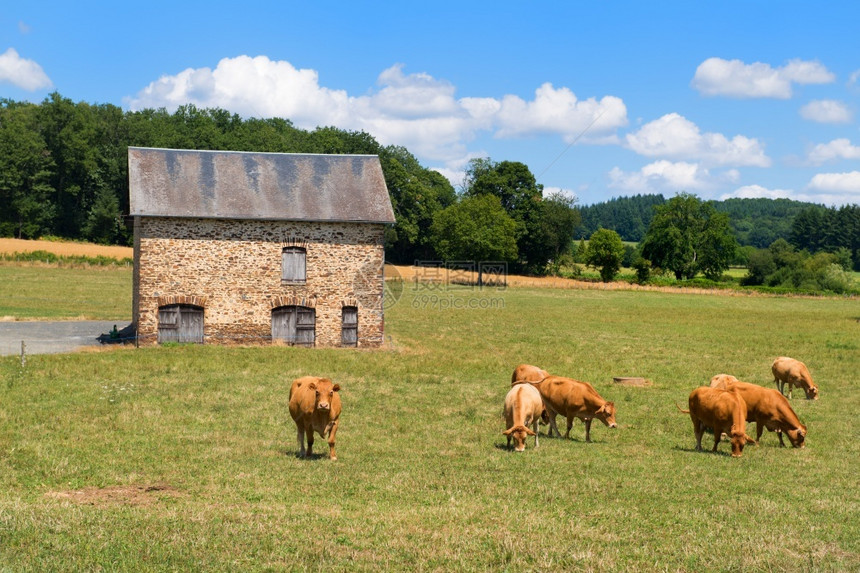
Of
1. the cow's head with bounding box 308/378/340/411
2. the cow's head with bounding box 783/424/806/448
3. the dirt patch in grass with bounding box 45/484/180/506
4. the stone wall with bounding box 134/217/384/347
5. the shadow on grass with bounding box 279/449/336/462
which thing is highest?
the stone wall with bounding box 134/217/384/347

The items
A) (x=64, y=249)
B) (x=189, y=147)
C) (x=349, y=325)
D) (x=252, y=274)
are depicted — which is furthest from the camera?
(x=189, y=147)

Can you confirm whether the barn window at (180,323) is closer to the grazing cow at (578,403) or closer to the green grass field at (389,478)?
the green grass field at (389,478)

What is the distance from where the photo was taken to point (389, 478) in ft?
45.8

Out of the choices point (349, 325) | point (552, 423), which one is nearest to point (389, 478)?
point (552, 423)

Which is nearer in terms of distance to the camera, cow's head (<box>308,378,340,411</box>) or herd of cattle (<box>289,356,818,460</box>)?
cow's head (<box>308,378,340,411</box>)

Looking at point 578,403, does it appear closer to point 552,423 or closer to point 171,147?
point 552,423

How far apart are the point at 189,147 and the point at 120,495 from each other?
96034 millimetres

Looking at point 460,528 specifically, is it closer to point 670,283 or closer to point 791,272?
point 670,283

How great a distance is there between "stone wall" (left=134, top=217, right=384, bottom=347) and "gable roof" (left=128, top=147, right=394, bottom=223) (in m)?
0.55

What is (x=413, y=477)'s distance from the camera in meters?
14.1

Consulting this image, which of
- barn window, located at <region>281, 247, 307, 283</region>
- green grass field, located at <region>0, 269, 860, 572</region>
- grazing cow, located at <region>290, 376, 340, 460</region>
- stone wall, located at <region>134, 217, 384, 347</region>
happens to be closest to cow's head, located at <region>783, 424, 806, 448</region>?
green grass field, located at <region>0, 269, 860, 572</region>

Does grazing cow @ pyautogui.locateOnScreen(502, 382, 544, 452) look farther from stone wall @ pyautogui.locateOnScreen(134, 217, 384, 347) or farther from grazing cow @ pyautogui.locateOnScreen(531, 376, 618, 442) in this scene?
stone wall @ pyautogui.locateOnScreen(134, 217, 384, 347)

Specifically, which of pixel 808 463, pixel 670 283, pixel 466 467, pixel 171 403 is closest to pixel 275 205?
pixel 171 403

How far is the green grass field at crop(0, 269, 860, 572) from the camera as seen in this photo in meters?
9.80
